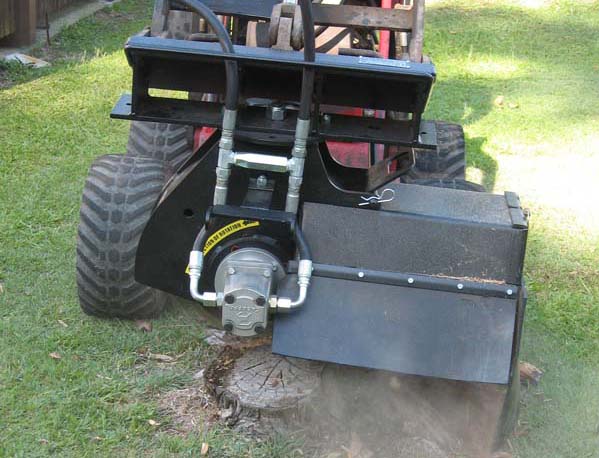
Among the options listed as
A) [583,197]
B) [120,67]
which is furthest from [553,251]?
[120,67]

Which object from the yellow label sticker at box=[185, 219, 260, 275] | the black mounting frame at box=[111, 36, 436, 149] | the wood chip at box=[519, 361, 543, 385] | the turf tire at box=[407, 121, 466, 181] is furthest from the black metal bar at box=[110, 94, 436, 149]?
the turf tire at box=[407, 121, 466, 181]

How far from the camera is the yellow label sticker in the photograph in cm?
306

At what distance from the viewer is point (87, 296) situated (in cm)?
387

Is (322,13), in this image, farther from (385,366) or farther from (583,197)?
(583,197)

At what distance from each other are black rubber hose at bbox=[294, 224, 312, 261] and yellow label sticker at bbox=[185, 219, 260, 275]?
0.51 feet

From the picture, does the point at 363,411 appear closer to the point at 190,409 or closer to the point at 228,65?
the point at 190,409

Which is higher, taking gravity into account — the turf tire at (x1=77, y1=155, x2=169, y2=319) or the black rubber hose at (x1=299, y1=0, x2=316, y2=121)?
the black rubber hose at (x1=299, y1=0, x2=316, y2=121)

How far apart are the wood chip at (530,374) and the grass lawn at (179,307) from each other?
6 centimetres

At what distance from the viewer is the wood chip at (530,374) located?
146 inches

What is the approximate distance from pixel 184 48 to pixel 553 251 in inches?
113

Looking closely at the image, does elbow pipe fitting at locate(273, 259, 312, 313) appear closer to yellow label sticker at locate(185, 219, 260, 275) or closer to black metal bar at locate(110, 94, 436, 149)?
yellow label sticker at locate(185, 219, 260, 275)

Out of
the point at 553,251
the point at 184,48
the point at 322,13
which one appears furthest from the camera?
the point at 553,251

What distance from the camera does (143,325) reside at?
398cm

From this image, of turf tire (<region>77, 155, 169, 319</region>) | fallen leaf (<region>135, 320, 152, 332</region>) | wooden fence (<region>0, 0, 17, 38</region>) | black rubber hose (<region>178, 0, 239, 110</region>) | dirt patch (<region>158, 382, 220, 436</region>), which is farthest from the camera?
wooden fence (<region>0, 0, 17, 38</region>)
